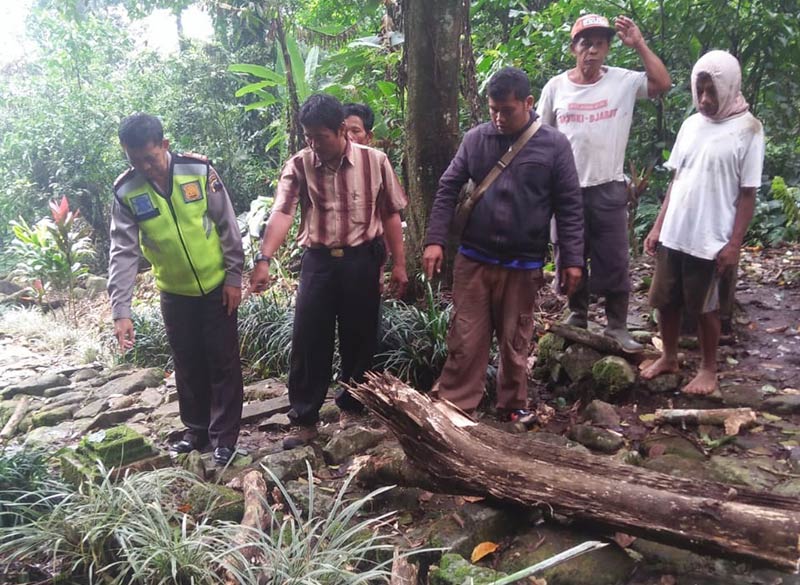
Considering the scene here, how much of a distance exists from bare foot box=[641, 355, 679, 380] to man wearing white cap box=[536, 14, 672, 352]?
496 mm

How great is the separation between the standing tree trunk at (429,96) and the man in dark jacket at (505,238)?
1343 millimetres

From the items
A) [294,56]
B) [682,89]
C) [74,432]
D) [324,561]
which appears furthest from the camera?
[294,56]

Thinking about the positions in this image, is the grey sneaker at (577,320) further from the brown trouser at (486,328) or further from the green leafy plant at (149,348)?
the green leafy plant at (149,348)

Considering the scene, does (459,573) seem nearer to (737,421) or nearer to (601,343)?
(737,421)

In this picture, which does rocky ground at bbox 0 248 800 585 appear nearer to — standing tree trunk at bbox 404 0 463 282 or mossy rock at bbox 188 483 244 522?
mossy rock at bbox 188 483 244 522

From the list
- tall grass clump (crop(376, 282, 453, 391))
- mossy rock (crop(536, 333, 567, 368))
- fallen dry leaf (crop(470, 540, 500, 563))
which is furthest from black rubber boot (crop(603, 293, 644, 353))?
fallen dry leaf (crop(470, 540, 500, 563))

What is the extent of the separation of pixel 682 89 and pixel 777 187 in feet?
4.36

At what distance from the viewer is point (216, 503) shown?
9.04 ft

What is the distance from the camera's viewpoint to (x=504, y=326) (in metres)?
3.45

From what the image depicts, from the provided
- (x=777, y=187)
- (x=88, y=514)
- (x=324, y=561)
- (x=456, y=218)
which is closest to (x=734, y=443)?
(x=456, y=218)

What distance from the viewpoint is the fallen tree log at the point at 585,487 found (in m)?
2.06

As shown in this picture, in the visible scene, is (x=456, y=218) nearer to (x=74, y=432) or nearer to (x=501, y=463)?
(x=501, y=463)

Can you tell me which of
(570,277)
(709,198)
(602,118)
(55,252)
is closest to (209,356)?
(570,277)

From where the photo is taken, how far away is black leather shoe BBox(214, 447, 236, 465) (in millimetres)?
3299
